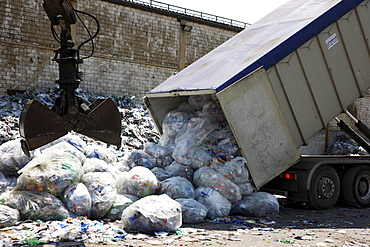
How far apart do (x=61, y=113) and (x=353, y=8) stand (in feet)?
15.7

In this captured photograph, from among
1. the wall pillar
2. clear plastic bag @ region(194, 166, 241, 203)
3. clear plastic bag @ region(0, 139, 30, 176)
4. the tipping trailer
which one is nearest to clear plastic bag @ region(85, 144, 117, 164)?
clear plastic bag @ region(0, 139, 30, 176)

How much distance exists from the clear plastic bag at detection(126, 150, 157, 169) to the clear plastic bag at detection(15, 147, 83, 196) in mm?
1214

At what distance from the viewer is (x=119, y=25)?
17234mm

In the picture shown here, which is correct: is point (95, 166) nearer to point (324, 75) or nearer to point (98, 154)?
point (98, 154)

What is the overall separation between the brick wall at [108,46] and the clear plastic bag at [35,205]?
10.7 metres

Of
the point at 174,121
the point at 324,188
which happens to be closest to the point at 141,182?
the point at 174,121

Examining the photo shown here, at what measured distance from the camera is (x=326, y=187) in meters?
6.73

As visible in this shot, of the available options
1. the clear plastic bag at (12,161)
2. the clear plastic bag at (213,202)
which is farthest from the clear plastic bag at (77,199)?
the clear plastic bag at (213,202)

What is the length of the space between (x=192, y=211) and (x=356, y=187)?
3.20 m

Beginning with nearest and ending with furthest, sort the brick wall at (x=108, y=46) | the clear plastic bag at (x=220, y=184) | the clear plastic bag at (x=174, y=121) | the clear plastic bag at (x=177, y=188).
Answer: the clear plastic bag at (x=177, y=188)
the clear plastic bag at (x=220, y=184)
the clear plastic bag at (x=174, y=121)
the brick wall at (x=108, y=46)

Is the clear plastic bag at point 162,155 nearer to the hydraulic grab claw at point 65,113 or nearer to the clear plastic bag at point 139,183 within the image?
the clear plastic bag at point 139,183

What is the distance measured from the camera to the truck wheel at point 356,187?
6945mm

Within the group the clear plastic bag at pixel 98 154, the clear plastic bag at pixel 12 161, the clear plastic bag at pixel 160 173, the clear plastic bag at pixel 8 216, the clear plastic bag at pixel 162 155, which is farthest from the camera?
the clear plastic bag at pixel 162 155

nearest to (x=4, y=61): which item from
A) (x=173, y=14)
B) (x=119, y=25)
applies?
(x=119, y=25)
